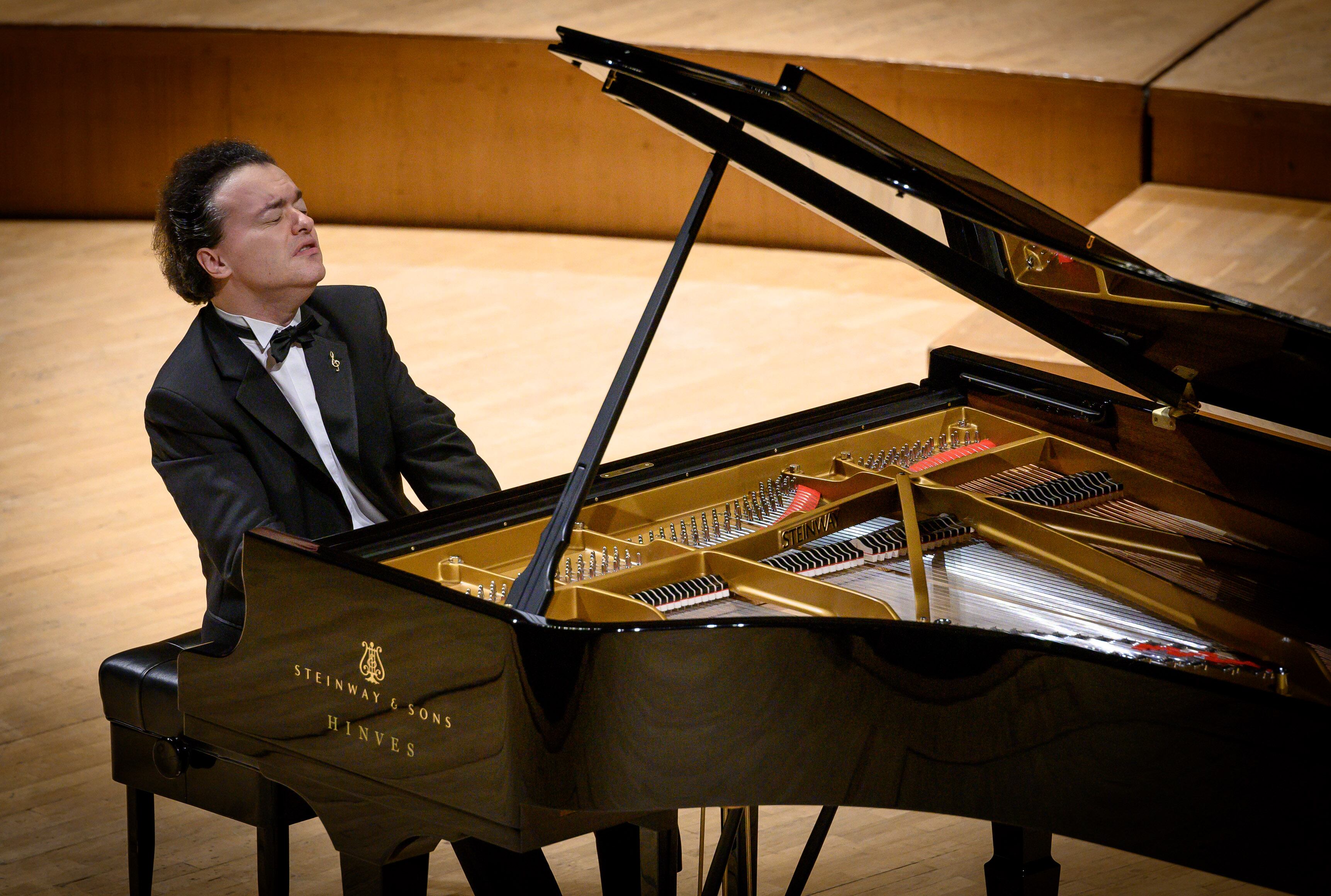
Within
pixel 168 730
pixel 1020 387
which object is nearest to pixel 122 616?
pixel 168 730

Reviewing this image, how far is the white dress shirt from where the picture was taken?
2541 millimetres

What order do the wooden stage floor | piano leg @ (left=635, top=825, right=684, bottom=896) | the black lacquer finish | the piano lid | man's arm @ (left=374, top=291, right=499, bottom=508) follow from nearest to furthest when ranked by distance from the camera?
the black lacquer finish
the piano lid
piano leg @ (left=635, top=825, right=684, bottom=896)
man's arm @ (left=374, top=291, right=499, bottom=508)
the wooden stage floor

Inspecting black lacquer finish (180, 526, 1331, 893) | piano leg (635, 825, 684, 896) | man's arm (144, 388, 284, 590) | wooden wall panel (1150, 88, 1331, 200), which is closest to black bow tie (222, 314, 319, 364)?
man's arm (144, 388, 284, 590)

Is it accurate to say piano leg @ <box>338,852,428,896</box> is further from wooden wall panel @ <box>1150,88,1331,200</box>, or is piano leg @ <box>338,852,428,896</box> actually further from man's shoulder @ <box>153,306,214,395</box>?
wooden wall panel @ <box>1150,88,1331,200</box>

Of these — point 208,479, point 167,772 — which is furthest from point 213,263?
point 167,772

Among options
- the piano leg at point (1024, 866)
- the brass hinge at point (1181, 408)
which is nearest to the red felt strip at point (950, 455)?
the brass hinge at point (1181, 408)

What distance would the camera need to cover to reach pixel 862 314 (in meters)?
Result: 5.68

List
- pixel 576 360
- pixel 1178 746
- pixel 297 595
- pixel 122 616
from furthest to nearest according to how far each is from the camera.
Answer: pixel 576 360, pixel 122 616, pixel 297 595, pixel 1178 746

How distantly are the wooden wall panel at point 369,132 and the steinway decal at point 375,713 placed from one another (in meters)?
4.32

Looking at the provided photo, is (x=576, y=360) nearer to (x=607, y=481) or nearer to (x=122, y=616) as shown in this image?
(x=122, y=616)

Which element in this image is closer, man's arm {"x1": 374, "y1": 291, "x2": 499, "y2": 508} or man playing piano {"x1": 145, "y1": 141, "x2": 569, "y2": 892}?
man playing piano {"x1": 145, "y1": 141, "x2": 569, "y2": 892}

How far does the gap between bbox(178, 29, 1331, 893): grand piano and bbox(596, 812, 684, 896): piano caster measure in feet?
0.04

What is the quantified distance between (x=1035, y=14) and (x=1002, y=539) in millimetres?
4001

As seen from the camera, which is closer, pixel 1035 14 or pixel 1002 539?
pixel 1002 539
